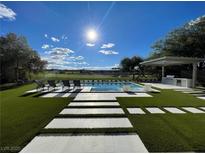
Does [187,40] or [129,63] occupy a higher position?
[187,40]

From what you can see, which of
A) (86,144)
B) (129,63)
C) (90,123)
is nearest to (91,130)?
(90,123)

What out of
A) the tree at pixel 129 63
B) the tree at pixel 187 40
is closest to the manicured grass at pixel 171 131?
the tree at pixel 187 40

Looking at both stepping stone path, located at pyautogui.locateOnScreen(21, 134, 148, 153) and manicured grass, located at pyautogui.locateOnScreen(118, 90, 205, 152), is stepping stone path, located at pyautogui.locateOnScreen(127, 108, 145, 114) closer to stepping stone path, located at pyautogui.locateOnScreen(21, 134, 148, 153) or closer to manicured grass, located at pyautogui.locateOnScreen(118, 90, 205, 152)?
manicured grass, located at pyautogui.locateOnScreen(118, 90, 205, 152)

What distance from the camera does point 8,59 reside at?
17.0 meters

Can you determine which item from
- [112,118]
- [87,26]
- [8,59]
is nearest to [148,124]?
[112,118]

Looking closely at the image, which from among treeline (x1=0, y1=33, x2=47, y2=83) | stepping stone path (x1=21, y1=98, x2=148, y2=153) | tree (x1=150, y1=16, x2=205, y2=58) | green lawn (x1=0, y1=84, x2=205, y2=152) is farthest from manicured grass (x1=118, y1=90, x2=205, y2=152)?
tree (x1=150, y1=16, x2=205, y2=58)

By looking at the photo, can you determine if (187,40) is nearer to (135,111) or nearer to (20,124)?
(135,111)

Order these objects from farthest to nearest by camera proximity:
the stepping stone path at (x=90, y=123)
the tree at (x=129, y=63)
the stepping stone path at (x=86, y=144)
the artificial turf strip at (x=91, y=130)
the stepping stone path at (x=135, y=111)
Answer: the tree at (x=129, y=63)
the stepping stone path at (x=135, y=111)
the stepping stone path at (x=90, y=123)
the artificial turf strip at (x=91, y=130)
the stepping stone path at (x=86, y=144)

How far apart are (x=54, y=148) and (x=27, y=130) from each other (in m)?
1.23

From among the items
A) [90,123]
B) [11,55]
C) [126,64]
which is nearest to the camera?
[90,123]

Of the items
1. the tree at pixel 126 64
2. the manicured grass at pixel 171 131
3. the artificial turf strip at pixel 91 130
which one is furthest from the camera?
the tree at pixel 126 64

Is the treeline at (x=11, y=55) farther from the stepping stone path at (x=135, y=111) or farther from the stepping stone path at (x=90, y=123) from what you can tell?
the stepping stone path at (x=135, y=111)

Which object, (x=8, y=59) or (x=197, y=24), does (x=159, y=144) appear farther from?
(x=197, y=24)

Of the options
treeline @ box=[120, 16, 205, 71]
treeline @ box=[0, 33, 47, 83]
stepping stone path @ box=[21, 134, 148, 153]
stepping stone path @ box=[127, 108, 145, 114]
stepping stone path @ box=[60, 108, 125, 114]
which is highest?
treeline @ box=[120, 16, 205, 71]
